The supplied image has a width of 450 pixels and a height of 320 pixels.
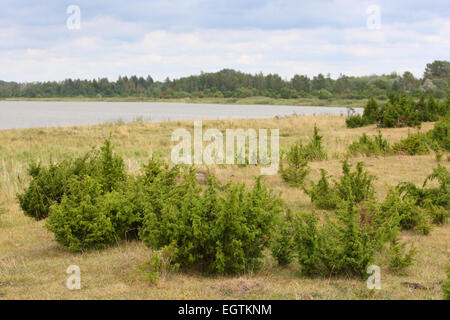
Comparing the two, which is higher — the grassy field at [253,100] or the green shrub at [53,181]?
the grassy field at [253,100]

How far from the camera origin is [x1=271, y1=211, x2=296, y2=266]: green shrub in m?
5.72

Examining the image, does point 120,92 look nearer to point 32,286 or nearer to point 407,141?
point 407,141

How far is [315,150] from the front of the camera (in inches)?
599

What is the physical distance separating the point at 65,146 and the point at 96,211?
16.6 m

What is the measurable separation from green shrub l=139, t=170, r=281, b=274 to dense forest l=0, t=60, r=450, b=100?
9465cm

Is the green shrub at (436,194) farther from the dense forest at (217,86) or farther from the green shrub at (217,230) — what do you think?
the dense forest at (217,86)

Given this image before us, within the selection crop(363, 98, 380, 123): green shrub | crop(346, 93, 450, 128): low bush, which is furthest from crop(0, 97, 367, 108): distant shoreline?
crop(363, 98, 380, 123): green shrub

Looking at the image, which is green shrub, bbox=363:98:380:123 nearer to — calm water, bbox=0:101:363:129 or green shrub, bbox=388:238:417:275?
calm water, bbox=0:101:363:129

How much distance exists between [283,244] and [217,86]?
113 metres

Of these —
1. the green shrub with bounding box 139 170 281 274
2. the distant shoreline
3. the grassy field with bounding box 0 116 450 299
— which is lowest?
the grassy field with bounding box 0 116 450 299

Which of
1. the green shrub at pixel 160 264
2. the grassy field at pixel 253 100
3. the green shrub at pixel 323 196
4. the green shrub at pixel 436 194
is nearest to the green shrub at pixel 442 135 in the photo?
the green shrub at pixel 436 194

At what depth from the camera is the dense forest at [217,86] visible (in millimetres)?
101750

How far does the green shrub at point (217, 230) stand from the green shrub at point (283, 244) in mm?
191
